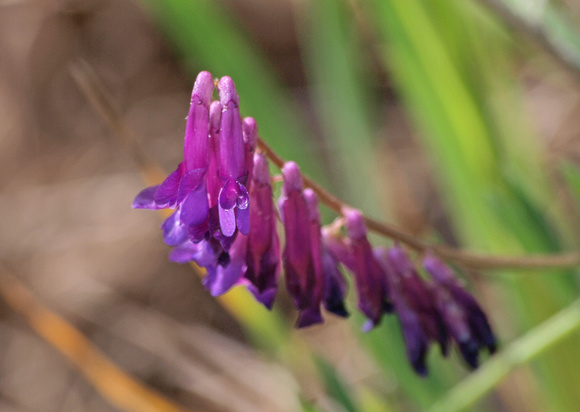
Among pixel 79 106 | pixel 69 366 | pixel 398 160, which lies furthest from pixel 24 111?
pixel 398 160

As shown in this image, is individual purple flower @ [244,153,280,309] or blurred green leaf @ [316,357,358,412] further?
blurred green leaf @ [316,357,358,412]

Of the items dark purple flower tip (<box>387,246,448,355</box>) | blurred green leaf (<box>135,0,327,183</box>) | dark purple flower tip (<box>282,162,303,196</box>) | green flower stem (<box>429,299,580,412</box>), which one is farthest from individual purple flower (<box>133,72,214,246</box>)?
blurred green leaf (<box>135,0,327,183</box>)

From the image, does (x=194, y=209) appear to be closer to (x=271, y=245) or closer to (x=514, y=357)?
(x=271, y=245)

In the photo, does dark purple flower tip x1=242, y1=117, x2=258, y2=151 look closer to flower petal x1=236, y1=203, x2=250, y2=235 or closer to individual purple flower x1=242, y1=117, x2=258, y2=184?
individual purple flower x1=242, y1=117, x2=258, y2=184

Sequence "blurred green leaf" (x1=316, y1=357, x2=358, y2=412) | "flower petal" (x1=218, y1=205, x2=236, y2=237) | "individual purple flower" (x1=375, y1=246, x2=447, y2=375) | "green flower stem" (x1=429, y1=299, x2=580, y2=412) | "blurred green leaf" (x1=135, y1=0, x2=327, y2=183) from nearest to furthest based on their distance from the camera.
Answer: "flower petal" (x1=218, y1=205, x2=236, y2=237) → "individual purple flower" (x1=375, y1=246, x2=447, y2=375) → "green flower stem" (x1=429, y1=299, x2=580, y2=412) → "blurred green leaf" (x1=316, y1=357, x2=358, y2=412) → "blurred green leaf" (x1=135, y1=0, x2=327, y2=183)

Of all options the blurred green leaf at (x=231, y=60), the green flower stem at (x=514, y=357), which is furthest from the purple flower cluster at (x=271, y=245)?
the blurred green leaf at (x=231, y=60)

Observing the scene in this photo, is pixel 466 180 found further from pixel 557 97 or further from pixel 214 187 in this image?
pixel 557 97

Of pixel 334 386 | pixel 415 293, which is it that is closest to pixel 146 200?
pixel 415 293
